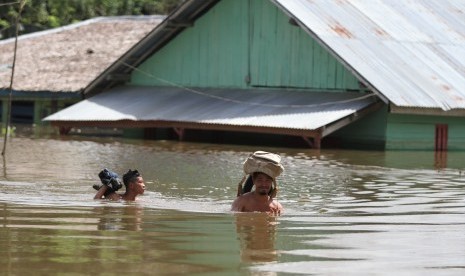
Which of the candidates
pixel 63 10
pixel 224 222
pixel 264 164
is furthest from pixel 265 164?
pixel 63 10

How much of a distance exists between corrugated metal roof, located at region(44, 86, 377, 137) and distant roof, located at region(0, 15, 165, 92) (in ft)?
6.42

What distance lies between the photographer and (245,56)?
29.8 metres

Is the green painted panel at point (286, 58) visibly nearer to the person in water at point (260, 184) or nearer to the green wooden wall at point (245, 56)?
the green wooden wall at point (245, 56)

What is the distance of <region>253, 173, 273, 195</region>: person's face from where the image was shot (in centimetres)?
1103

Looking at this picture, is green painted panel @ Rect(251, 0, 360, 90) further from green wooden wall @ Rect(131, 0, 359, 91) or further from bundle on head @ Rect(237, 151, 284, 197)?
bundle on head @ Rect(237, 151, 284, 197)

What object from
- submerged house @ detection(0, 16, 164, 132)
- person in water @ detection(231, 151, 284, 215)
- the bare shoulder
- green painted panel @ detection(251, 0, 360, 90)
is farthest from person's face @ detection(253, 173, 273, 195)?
submerged house @ detection(0, 16, 164, 132)

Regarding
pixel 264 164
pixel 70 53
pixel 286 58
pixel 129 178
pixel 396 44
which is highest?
pixel 70 53

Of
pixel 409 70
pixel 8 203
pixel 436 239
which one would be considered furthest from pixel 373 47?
pixel 436 239

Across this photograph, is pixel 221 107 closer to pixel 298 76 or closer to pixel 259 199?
pixel 298 76

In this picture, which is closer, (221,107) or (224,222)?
(224,222)

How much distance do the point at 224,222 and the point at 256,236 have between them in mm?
1047

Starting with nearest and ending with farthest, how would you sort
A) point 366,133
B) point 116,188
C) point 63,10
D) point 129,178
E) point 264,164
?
point 264,164, point 116,188, point 129,178, point 366,133, point 63,10

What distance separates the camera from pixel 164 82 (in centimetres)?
3173

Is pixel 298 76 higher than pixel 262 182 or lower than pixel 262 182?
higher
